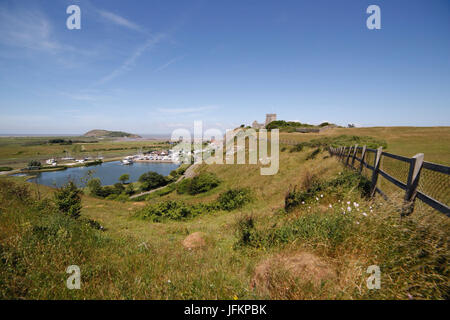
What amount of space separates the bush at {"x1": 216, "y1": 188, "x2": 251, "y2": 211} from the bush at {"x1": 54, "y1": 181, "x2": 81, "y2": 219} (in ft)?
30.7

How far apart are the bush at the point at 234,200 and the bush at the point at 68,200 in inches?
368

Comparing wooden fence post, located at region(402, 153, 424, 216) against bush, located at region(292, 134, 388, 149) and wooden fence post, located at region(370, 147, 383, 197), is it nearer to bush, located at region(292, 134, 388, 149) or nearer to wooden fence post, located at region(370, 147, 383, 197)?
wooden fence post, located at region(370, 147, 383, 197)

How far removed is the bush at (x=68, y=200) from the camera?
7379 millimetres

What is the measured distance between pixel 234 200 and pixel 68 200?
1028cm

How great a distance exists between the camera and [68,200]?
7617 millimetres

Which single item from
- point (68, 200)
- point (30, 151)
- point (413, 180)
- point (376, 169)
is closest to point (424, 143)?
point (376, 169)

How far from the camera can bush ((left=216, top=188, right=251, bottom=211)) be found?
13625 mm

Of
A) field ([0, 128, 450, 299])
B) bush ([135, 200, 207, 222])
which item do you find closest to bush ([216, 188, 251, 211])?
bush ([135, 200, 207, 222])

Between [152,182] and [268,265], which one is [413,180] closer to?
[268,265]

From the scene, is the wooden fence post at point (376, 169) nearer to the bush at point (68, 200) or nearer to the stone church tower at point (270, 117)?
the bush at point (68, 200)
